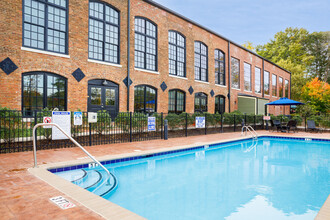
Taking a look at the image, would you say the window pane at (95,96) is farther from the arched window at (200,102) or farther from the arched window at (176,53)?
the arched window at (200,102)

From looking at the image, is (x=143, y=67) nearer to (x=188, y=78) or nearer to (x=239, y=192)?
(x=188, y=78)

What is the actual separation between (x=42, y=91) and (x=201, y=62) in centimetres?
1288

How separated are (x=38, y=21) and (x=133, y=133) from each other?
677cm

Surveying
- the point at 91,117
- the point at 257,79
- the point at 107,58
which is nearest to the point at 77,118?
the point at 91,117

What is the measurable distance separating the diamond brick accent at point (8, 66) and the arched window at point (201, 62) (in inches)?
512

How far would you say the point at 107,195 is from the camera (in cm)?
414

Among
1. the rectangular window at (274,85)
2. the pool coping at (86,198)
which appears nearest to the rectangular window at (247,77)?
the rectangular window at (274,85)

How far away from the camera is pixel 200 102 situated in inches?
725

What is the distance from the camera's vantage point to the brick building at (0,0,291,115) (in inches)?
366

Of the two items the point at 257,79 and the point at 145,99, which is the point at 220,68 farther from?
the point at 145,99

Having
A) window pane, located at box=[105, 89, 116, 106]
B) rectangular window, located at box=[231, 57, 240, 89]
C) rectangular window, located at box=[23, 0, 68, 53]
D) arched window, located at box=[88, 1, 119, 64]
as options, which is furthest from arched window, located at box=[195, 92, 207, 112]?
rectangular window, located at box=[23, 0, 68, 53]

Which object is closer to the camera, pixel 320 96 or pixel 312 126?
pixel 312 126

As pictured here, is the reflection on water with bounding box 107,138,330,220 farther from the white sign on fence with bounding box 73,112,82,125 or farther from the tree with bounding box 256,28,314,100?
the tree with bounding box 256,28,314,100

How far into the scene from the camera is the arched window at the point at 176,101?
16.0 meters
